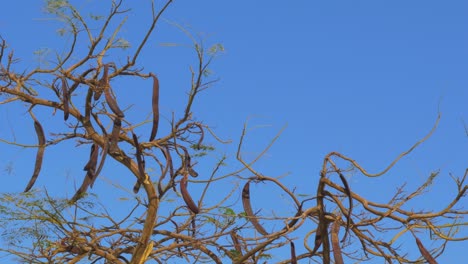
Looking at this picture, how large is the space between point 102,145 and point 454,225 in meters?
2.23

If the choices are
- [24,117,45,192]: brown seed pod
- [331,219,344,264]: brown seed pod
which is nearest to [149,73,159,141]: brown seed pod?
[24,117,45,192]: brown seed pod

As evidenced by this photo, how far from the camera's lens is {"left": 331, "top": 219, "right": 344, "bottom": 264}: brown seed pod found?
13.3 ft

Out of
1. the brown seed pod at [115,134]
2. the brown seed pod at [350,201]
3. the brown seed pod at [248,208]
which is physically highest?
the brown seed pod at [115,134]

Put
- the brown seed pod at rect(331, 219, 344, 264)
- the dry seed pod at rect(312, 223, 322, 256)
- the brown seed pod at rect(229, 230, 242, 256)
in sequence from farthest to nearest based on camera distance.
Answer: the brown seed pod at rect(229, 230, 242, 256)
the dry seed pod at rect(312, 223, 322, 256)
the brown seed pod at rect(331, 219, 344, 264)

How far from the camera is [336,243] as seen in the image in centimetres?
417

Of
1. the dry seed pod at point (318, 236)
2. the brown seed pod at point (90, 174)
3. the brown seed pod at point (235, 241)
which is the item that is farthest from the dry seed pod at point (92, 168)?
the dry seed pod at point (318, 236)

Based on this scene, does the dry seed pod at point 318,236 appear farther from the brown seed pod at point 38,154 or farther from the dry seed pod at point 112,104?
the brown seed pod at point 38,154

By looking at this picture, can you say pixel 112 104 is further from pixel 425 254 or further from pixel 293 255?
pixel 425 254

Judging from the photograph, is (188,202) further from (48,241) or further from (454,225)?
(454,225)

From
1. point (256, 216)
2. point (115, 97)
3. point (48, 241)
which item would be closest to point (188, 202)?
point (256, 216)

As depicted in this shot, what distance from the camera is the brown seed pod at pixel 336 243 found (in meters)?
4.05

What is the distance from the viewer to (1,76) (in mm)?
5004

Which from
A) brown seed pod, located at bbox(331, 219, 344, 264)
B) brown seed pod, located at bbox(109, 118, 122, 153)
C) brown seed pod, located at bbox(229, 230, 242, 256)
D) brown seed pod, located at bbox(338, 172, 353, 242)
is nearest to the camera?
brown seed pod, located at bbox(331, 219, 344, 264)

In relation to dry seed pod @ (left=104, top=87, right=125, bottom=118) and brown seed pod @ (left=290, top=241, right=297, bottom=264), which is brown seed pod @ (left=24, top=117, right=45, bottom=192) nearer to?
dry seed pod @ (left=104, top=87, right=125, bottom=118)
